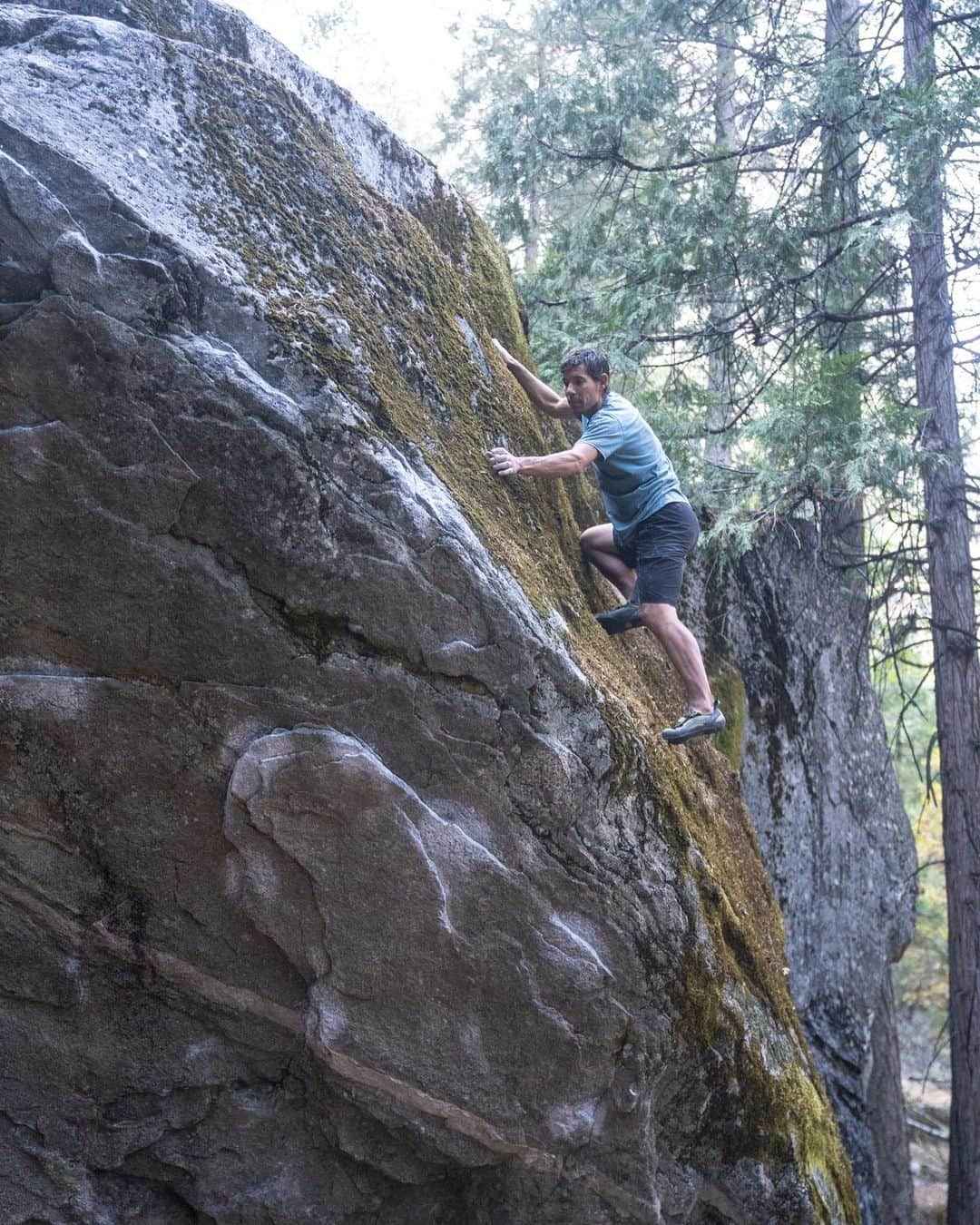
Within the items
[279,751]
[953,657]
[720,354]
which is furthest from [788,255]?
[279,751]

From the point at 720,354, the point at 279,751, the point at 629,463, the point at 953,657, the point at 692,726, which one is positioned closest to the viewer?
the point at 279,751

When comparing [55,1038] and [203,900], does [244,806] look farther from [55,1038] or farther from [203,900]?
[55,1038]

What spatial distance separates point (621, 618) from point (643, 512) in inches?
22.6

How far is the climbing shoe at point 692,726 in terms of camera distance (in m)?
5.09

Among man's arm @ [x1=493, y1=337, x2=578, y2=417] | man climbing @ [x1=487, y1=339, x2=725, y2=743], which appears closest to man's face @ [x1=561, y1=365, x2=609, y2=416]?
man climbing @ [x1=487, y1=339, x2=725, y2=743]

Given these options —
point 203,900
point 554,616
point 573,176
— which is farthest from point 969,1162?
point 573,176

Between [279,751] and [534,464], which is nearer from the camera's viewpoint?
[279,751]

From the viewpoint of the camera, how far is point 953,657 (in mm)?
8312

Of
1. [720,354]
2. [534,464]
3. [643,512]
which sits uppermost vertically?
[720,354]

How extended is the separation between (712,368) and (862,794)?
4891 millimetres

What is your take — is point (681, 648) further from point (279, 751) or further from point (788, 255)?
point (788, 255)

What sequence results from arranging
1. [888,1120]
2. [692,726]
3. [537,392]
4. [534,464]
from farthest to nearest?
[888,1120] < [537,392] < [692,726] < [534,464]

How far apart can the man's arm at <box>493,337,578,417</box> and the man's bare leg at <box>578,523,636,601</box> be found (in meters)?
0.68

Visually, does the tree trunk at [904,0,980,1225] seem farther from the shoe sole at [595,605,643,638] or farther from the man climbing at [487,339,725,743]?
the shoe sole at [595,605,643,638]
